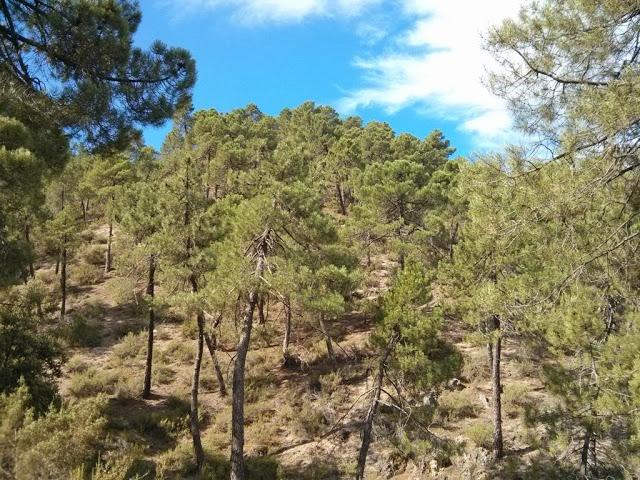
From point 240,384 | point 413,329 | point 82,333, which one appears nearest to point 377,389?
point 413,329

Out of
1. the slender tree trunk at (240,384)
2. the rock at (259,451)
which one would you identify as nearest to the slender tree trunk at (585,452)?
the slender tree trunk at (240,384)

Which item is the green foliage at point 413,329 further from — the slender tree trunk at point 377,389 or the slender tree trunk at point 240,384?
the slender tree trunk at point 240,384

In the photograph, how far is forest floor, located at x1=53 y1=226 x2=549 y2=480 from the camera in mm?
16328

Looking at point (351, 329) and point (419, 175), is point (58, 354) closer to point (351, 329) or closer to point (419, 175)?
point (351, 329)

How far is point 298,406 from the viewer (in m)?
20.0

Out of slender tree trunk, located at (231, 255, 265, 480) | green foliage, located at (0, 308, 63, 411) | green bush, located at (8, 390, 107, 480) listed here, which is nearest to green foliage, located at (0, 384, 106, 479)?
green bush, located at (8, 390, 107, 480)

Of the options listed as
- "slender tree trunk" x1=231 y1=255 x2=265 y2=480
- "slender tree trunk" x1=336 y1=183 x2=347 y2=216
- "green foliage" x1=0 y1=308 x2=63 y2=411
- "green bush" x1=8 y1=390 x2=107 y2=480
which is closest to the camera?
"green bush" x1=8 y1=390 x2=107 y2=480

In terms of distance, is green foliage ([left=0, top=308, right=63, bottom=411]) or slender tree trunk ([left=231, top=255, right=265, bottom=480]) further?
green foliage ([left=0, top=308, right=63, bottom=411])

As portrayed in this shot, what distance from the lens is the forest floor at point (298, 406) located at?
1633 centimetres

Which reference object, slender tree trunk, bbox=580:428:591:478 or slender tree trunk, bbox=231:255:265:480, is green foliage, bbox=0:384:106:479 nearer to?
slender tree trunk, bbox=231:255:265:480

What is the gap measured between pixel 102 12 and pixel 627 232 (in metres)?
9.12

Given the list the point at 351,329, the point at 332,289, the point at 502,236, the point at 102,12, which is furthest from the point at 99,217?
the point at 502,236

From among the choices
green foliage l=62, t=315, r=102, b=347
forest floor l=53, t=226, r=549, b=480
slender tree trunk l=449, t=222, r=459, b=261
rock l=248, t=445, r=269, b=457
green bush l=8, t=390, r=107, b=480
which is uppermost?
slender tree trunk l=449, t=222, r=459, b=261

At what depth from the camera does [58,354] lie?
16672 millimetres
